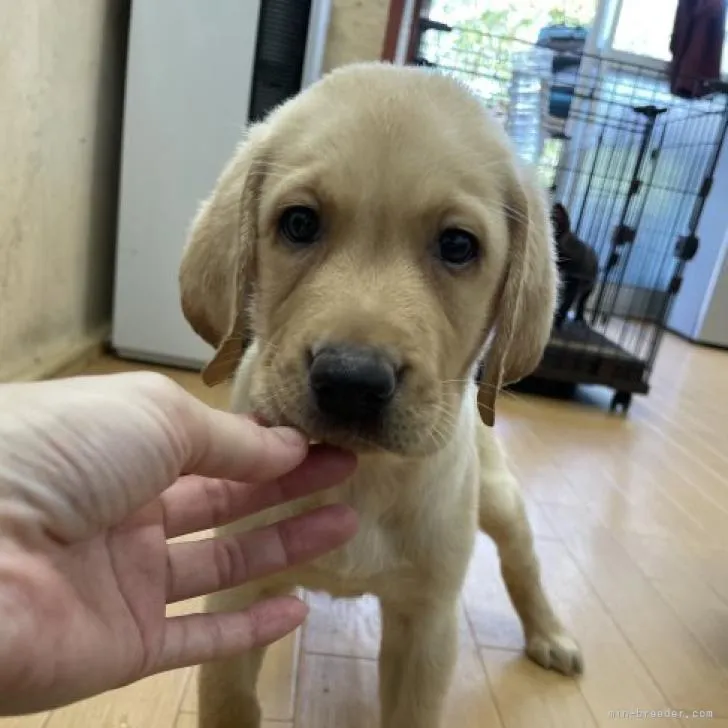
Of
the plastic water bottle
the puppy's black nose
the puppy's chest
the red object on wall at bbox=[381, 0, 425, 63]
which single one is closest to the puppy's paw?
the puppy's chest

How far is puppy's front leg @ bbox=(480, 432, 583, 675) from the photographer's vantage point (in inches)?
78.9

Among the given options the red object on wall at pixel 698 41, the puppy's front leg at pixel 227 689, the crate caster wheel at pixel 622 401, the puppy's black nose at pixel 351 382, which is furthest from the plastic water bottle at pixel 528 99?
the puppy's black nose at pixel 351 382

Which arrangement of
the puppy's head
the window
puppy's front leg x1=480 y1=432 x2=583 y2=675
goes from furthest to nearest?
the window
puppy's front leg x1=480 y1=432 x2=583 y2=675
the puppy's head

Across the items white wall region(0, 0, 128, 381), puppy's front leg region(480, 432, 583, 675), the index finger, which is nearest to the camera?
the index finger

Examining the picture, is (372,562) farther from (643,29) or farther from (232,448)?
(643,29)

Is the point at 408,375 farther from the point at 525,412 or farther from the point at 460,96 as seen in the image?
the point at 525,412

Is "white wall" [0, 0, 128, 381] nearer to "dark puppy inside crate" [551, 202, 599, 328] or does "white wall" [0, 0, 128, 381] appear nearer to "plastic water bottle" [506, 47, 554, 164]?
"plastic water bottle" [506, 47, 554, 164]

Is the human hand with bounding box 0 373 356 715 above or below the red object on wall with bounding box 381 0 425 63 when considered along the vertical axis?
below

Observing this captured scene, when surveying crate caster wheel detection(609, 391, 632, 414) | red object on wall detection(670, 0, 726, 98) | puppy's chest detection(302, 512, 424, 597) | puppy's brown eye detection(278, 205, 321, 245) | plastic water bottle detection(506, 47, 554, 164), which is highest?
red object on wall detection(670, 0, 726, 98)

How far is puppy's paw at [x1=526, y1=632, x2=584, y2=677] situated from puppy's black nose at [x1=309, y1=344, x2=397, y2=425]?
130 cm

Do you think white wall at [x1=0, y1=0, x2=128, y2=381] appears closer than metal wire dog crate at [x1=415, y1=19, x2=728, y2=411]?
Yes

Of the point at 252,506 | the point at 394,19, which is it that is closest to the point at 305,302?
the point at 252,506

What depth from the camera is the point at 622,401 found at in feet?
15.5

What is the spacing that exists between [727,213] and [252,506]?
26.4ft
